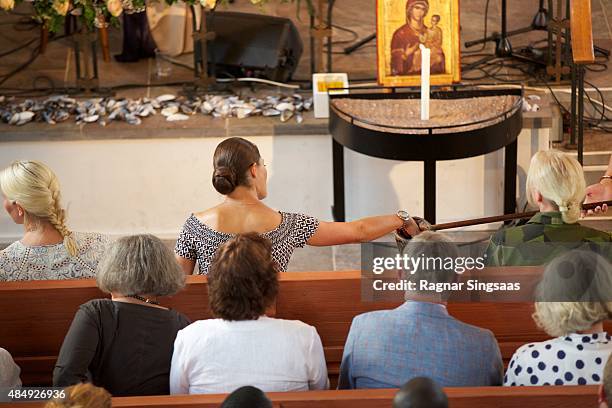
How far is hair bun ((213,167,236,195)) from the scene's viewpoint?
12.9ft

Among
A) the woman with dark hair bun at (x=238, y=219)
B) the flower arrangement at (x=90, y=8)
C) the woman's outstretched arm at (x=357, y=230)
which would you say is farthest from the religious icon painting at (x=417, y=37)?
the woman with dark hair bun at (x=238, y=219)

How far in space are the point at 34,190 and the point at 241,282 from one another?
1106 mm

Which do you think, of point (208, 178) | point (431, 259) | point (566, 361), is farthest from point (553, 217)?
point (208, 178)

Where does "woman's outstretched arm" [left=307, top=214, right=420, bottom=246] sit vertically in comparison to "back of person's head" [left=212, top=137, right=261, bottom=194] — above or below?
below

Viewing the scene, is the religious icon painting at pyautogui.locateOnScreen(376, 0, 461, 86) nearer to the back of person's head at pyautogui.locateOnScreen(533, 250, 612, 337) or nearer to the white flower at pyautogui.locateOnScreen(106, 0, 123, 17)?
the white flower at pyautogui.locateOnScreen(106, 0, 123, 17)

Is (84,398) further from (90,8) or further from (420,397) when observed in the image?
(90,8)

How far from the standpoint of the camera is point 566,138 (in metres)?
6.52

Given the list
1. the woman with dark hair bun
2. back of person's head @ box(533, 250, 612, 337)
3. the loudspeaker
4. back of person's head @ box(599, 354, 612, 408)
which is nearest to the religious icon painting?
the loudspeaker

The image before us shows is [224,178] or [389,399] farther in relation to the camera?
[224,178]

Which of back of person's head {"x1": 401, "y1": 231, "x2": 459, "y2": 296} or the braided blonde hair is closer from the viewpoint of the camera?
back of person's head {"x1": 401, "y1": 231, "x2": 459, "y2": 296}

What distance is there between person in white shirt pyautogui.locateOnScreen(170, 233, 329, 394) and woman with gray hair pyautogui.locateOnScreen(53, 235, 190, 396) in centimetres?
15

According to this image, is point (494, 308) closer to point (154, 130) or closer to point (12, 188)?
point (12, 188)

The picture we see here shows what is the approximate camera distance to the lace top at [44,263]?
391 cm

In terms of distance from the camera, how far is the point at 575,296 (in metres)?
2.99
